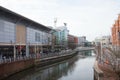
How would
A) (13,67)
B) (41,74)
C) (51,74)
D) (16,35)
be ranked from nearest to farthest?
(13,67) → (41,74) → (51,74) → (16,35)

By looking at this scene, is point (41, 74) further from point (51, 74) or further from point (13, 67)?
point (13, 67)

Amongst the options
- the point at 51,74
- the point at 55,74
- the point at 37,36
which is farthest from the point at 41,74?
the point at 37,36

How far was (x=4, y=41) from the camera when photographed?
45.9 meters

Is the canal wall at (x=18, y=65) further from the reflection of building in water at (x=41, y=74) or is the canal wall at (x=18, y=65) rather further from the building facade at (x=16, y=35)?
the building facade at (x=16, y=35)

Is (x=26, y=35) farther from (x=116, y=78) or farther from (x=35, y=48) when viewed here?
(x=116, y=78)

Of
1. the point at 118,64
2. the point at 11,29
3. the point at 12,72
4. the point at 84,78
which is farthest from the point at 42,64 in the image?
the point at 118,64

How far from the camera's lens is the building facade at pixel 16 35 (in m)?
45.3

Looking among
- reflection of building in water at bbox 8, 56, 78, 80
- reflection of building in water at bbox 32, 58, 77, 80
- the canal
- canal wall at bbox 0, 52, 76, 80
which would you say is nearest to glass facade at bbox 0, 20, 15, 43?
canal wall at bbox 0, 52, 76, 80

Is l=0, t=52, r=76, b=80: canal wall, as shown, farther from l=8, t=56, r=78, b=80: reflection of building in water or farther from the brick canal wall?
l=8, t=56, r=78, b=80: reflection of building in water

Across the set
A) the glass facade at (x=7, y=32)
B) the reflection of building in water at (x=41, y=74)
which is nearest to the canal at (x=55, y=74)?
the reflection of building in water at (x=41, y=74)

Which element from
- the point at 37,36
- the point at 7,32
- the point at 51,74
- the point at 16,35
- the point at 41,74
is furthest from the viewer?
the point at 37,36

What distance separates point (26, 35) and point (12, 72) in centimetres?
2426

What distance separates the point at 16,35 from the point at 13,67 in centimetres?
1556

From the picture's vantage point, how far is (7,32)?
155 feet
